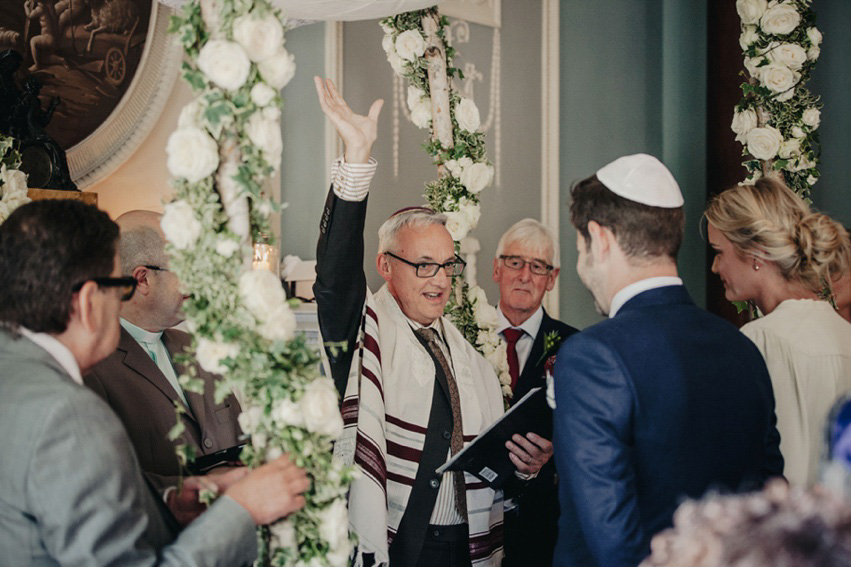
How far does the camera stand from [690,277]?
5.53m

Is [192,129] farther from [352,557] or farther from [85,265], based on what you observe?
[352,557]

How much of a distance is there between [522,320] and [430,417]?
135 cm

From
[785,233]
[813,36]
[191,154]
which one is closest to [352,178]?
[191,154]

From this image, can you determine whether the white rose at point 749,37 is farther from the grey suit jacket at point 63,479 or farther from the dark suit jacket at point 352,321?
the grey suit jacket at point 63,479

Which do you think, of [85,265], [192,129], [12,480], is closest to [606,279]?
[192,129]

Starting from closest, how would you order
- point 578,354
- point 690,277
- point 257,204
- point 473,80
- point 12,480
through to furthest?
point 12,480, point 257,204, point 578,354, point 473,80, point 690,277

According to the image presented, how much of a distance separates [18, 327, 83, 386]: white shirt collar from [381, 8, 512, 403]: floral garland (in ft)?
5.95

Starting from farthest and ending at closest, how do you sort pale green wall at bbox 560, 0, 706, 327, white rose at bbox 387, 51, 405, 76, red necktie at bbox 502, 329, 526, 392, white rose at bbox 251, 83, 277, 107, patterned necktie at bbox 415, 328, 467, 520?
pale green wall at bbox 560, 0, 706, 327
red necktie at bbox 502, 329, 526, 392
white rose at bbox 387, 51, 405, 76
patterned necktie at bbox 415, 328, 467, 520
white rose at bbox 251, 83, 277, 107

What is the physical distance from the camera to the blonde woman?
7.68 ft

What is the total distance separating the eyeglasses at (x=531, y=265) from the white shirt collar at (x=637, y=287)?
2141 mm

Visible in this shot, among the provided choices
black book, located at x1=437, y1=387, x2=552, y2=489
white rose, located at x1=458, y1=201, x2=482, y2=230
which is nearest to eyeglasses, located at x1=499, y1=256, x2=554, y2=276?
white rose, located at x1=458, y1=201, x2=482, y2=230

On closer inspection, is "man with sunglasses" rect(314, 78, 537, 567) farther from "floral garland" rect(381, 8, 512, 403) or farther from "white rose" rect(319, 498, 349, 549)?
"white rose" rect(319, 498, 349, 549)

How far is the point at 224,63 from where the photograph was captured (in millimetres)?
1530

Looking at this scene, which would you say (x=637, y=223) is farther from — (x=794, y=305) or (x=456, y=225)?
(x=456, y=225)
